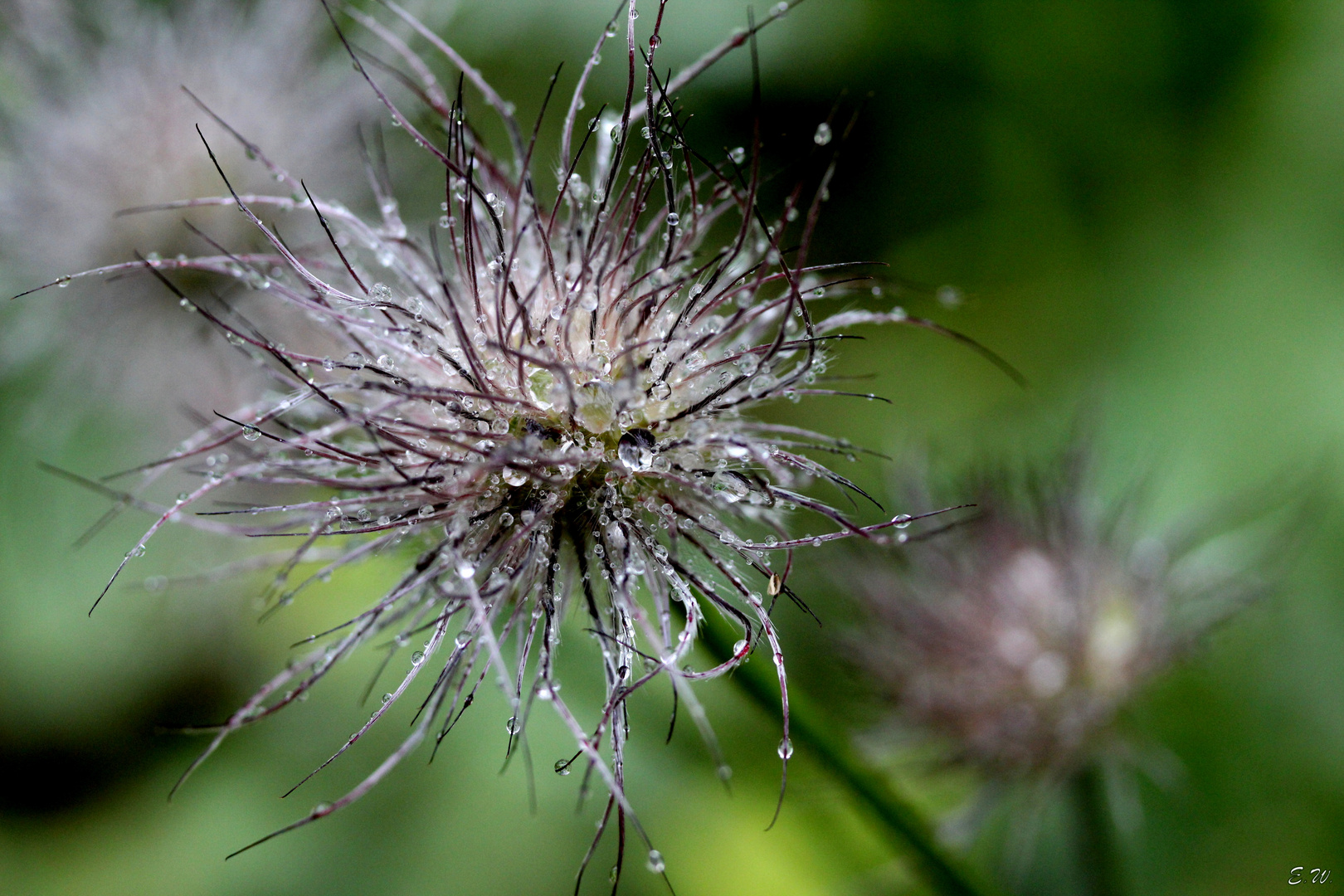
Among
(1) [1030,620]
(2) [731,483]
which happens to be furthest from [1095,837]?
(2) [731,483]

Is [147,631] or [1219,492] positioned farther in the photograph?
[147,631]

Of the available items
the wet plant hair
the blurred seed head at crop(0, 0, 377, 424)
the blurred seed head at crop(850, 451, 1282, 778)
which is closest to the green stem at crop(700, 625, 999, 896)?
the wet plant hair

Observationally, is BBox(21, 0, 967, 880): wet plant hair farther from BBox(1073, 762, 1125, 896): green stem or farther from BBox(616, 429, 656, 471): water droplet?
BBox(1073, 762, 1125, 896): green stem

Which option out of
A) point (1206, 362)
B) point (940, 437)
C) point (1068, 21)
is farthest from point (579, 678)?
point (1068, 21)

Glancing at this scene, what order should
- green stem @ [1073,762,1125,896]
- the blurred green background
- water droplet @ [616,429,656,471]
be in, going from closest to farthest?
water droplet @ [616,429,656,471]
green stem @ [1073,762,1125,896]
the blurred green background

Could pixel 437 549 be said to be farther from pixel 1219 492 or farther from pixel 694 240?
pixel 1219 492

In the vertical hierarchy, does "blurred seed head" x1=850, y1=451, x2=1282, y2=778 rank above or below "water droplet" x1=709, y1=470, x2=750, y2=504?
below

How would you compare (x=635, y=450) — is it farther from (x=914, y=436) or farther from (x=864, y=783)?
(x=914, y=436)
